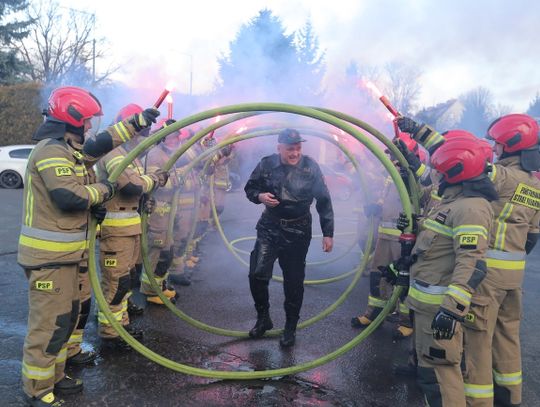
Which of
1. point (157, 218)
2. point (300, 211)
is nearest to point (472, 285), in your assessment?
point (300, 211)

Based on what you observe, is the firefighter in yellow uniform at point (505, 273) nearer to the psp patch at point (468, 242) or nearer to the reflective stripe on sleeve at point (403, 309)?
the psp patch at point (468, 242)

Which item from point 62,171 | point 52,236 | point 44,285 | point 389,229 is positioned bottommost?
point 44,285

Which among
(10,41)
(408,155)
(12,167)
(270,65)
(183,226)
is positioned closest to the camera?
(408,155)

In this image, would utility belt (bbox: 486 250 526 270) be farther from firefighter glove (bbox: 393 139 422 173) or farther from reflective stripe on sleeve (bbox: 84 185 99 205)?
reflective stripe on sleeve (bbox: 84 185 99 205)

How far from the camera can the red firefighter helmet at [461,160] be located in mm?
3096

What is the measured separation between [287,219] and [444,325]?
2040mm

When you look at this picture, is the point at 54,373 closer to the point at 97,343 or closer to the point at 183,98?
the point at 97,343

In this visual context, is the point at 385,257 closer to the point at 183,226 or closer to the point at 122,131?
the point at 183,226

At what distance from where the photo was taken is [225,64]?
30.1ft

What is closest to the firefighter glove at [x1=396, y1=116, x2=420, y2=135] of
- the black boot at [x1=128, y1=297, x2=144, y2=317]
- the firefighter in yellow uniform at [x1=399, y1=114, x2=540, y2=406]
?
the firefighter in yellow uniform at [x1=399, y1=114, x2=540, y2=406]

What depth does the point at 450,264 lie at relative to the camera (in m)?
3.09

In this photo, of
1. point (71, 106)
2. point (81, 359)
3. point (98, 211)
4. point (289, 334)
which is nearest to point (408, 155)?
point (289, 334)

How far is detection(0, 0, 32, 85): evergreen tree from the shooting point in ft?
68.7

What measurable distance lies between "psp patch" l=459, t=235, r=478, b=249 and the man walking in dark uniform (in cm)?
184
